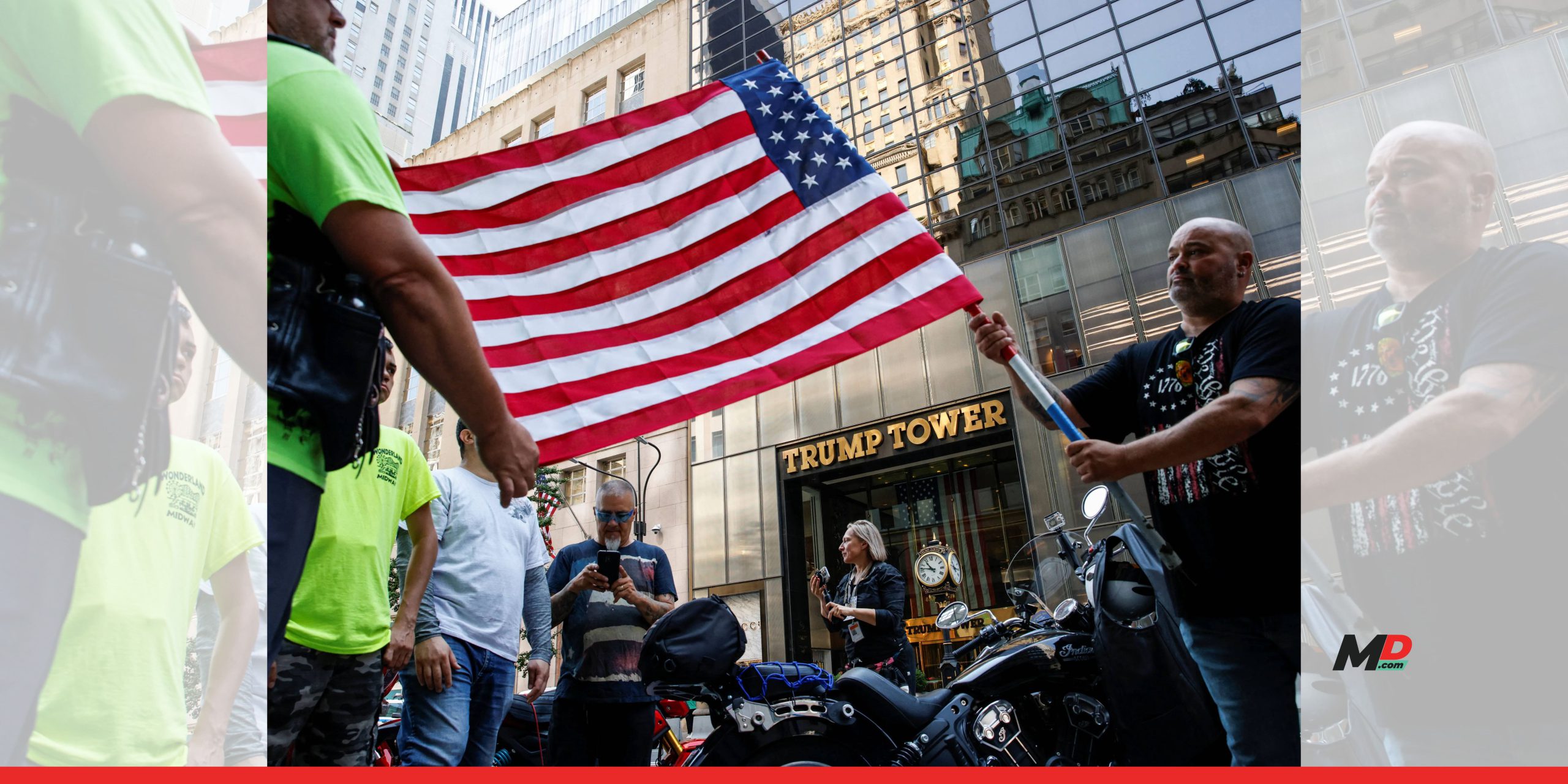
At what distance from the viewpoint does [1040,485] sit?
13578 mm

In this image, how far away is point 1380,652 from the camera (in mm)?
1564

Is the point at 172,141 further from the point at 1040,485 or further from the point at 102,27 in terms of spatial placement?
the point at 1040,485

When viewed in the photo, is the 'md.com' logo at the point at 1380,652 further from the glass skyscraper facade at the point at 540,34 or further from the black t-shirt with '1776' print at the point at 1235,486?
the glass skyscraper facade at the point at 540,34

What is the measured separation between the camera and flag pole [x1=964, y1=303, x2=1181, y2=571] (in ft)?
7.41

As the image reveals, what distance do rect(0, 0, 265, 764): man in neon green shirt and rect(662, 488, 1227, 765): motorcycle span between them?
2069mm

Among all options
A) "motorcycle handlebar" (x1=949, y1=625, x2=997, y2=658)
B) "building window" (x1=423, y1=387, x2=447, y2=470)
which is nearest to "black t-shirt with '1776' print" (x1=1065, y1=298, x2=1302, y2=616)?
"motorcycle handlebar" (x1=949, y1=625, x2=997, y2=658)

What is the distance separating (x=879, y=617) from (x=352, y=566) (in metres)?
3.61

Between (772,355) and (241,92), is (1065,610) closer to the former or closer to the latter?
(772,355)

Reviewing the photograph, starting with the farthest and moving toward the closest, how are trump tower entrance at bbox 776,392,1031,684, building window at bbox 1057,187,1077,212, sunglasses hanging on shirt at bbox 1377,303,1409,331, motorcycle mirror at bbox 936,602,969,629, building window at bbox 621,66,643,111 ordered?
building window at bbox 621,66,643,111
trump tower entrance at bbox 776,392,1031,684
building window at bbox 1057,187,1077,212
motorcycle mirror at bbox 936,602,969,629
sunglasses hanging on shirt at bbox 1377,303,1409,331

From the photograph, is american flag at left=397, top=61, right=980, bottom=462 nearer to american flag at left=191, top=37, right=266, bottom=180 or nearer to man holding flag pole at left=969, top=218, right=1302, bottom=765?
man holding flag pole at left=969, top=218, right=1302, bottom=765

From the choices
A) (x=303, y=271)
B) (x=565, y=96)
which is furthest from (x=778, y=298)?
(x=565, y=96)

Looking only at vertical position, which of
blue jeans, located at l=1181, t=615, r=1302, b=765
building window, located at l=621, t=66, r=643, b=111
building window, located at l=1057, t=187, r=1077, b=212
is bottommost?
blue jeans, located at l=1181, t=615, r=1302, b=765

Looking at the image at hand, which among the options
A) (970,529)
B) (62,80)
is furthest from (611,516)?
(970,529)

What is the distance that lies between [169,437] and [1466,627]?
211 cm
